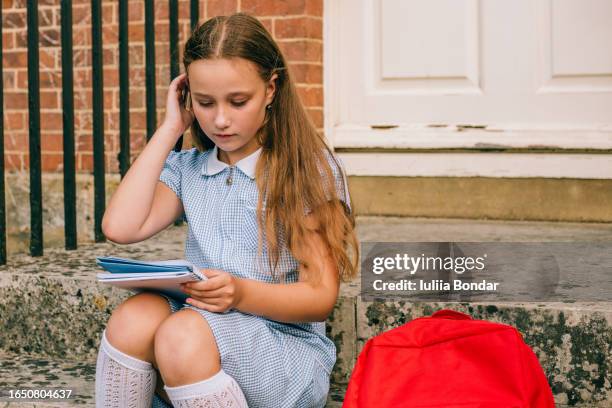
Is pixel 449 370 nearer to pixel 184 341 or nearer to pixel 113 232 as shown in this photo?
pixel 184 341

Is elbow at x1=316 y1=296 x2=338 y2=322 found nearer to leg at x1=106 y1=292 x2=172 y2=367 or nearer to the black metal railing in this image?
leg at x1=106 y1=292 x2=172 y2=367

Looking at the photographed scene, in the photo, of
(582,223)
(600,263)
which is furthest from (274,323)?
(582,223)

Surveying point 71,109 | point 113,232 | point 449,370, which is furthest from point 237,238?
point 71,109

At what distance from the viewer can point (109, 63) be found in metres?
4.08

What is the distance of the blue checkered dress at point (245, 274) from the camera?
2.07m

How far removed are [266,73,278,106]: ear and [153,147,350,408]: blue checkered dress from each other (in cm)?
15

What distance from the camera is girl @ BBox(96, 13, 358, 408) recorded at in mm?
2047

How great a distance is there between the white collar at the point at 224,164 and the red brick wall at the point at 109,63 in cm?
142

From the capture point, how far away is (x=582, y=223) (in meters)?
3.62

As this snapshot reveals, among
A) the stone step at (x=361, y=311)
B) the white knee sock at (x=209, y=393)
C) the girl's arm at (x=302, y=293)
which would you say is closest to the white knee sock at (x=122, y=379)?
the white knee sock at (x=209, y=393)

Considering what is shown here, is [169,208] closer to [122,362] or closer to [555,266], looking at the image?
[122,362]

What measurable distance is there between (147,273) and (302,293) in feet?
1.24

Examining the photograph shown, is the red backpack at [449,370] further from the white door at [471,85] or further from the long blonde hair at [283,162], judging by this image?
the white door at [471,85]

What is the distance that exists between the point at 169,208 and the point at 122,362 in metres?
0.47
